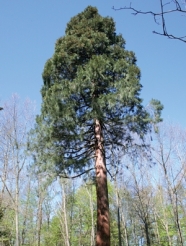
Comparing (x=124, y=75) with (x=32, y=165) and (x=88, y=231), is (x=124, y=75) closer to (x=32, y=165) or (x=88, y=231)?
(x=32, y=165)

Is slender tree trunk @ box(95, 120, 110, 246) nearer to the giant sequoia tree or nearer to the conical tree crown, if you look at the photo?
the giant sequoia tree

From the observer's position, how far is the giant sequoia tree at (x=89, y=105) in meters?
6.58

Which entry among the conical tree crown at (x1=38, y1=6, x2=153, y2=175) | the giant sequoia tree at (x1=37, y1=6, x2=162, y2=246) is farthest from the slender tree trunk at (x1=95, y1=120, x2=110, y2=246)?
the conical tree crown at (x1=38, y1=6, x2=153, y2=175)

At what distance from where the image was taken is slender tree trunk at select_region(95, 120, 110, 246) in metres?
5.46

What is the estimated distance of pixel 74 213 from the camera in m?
21.0

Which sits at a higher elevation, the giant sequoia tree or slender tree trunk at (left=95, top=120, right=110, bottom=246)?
the giant sequoia tree

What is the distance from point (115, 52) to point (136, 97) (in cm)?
201

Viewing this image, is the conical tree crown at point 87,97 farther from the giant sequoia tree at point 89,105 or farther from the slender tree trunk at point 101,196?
the slender tree trunk at point 101,196

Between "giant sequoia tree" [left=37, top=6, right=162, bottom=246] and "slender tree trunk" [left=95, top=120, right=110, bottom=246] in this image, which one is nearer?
"slender tree trunk" [left=95, top=120, right=110, bottom=246]

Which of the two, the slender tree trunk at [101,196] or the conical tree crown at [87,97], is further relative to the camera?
the conical tree crown at [87,97]

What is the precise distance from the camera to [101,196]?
235 inches

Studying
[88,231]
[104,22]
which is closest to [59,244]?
[88,231]

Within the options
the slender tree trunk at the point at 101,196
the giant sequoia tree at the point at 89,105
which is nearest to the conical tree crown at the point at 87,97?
the giant sequoia tree at the point at 89,105

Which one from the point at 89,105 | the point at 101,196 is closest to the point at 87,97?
the point at 89,105
